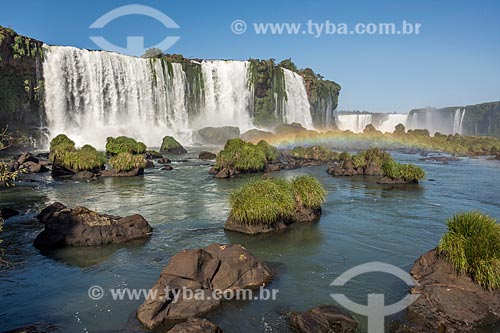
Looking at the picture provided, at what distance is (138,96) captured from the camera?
7662 cm

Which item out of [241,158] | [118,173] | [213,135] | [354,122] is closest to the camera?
[118,173]

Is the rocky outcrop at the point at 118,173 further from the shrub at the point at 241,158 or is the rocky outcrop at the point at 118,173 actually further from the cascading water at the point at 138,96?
the cascading water at the point at 138,96

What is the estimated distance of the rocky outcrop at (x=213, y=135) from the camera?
277 ft

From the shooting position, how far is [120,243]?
18.0 meters

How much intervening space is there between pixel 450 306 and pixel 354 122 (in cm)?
13947

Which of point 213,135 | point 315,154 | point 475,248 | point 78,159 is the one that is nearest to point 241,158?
point 78,159

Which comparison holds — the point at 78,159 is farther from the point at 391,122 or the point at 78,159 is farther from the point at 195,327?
Answer: the point at 391,122

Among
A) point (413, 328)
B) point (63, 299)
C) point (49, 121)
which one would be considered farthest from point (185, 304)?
point (49, 121)

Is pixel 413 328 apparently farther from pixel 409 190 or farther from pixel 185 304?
pixel 409 190

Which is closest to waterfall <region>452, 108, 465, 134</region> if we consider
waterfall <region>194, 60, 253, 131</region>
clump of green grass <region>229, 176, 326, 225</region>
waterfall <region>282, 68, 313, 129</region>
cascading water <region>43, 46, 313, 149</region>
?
waterfall <region>282, 68, 313, 129</region>

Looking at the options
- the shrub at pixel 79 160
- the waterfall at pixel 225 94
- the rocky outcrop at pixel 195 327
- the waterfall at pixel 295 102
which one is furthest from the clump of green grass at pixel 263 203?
the waterfall at pixel 295 102

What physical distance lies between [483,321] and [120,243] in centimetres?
1415

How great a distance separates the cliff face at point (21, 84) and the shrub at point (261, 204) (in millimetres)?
52178

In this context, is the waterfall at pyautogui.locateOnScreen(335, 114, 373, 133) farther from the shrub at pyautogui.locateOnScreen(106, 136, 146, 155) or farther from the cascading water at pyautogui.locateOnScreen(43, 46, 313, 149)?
the shrub at pyautogui.locateOnScreen(106, 136, 146, 155)
